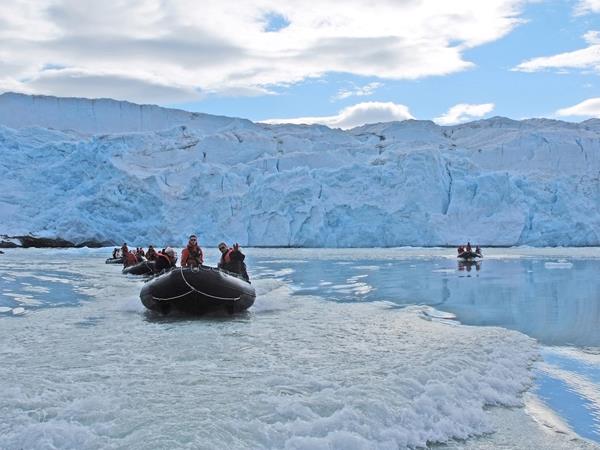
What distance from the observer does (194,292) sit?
330 inches

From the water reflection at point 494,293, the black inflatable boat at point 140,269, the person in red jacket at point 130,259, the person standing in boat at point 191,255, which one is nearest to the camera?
the water reflection at point 494,293

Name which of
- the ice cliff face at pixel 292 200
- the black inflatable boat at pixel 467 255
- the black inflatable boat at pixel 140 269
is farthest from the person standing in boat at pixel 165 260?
the ice cliff face at pixel 292 200

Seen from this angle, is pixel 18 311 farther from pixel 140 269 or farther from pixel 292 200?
pixel 292 200

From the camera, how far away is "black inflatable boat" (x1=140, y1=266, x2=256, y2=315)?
27.6 ft

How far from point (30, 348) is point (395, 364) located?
129 inches

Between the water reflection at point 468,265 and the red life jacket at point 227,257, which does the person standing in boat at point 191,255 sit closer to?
the red life jacket at point 227,257

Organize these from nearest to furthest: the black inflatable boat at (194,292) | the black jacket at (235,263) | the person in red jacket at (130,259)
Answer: the black inflatable boat at (194,292) → the black jacket at (235,263) → the person in red jacket at (130,259)

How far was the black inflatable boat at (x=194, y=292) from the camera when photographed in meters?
8.40

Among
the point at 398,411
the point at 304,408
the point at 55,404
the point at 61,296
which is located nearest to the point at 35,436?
the point at 55,404

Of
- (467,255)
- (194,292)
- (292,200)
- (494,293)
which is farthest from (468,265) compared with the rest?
(292,200)

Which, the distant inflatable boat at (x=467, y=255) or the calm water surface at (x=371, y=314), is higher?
the distant inflatable boat at (x=467, y=255)

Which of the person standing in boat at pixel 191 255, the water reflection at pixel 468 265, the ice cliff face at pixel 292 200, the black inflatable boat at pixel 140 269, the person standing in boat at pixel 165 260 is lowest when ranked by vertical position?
the black inflatable boat at pixel 140 269

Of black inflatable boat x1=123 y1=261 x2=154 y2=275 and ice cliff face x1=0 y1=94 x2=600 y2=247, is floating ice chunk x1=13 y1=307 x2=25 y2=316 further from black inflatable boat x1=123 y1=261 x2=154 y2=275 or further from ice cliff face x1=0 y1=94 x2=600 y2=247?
ice cliff face x1=0 y1=94 x2=600 y2=247

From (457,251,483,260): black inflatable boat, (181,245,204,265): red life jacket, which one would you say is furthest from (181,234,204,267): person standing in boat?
(457,251,483,260): black inflatable boat
